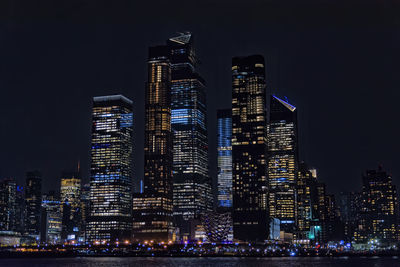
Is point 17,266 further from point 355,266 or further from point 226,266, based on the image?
point 355,266

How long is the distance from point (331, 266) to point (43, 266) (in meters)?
95.1

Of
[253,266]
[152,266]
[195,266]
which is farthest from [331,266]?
[152,266]

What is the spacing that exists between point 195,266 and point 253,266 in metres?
17.8

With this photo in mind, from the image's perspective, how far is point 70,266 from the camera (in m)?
195

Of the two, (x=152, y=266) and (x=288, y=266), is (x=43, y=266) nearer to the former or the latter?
(x=152, y=266)

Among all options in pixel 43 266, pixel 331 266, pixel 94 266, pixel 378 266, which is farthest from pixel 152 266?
pixel 378 266

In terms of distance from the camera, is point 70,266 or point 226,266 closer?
point 226,266

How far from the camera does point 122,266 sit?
180750 millimetres

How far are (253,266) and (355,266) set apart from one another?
37605 millimetres

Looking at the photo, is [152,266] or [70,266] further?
Result: [70,266]

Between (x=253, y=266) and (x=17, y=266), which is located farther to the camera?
(x=17, y=266)

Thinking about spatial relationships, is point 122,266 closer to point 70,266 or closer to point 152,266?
point 152,266

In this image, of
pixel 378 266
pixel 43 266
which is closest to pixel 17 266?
pixel 43 266

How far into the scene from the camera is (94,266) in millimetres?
188000
